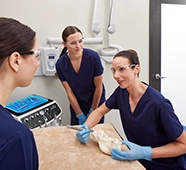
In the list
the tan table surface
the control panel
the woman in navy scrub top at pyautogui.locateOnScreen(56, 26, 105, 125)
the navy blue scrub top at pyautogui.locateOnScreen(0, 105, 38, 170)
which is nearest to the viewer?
the navy blue scrub top at pyautogui.locateOnScreen(0, 105, 38, 170)

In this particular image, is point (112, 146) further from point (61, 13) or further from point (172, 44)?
point (172, 44)

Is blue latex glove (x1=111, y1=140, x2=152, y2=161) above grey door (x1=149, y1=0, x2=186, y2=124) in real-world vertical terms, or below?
below

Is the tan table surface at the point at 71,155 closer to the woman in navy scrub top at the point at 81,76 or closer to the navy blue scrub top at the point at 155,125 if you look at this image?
the navy blue scrub top at the point at 155,125

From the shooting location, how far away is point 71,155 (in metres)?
0.94

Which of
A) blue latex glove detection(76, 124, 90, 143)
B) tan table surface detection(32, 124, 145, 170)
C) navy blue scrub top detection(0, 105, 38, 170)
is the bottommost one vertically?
tan table surface detection(32, 124, 145, 170)

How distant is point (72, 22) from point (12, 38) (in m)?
1.58

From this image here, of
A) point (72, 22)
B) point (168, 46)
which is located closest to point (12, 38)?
point (72, 22)

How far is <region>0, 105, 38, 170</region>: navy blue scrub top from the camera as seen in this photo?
0.48 meters

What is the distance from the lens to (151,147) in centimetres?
111

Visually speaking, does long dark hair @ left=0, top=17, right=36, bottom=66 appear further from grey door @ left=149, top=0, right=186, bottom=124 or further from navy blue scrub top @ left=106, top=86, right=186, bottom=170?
grey door @ left=149, top=0, right=186, bottom=124

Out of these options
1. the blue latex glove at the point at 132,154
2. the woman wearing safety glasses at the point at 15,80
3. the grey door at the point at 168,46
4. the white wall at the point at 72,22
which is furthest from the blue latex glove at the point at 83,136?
the grey door at the point at 168,46

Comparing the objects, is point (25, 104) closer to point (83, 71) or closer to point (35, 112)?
point (35, 112)

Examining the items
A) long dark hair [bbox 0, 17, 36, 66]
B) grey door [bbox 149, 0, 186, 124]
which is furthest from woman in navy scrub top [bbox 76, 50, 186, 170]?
grey door [bbox 149, 0, 186, 124]

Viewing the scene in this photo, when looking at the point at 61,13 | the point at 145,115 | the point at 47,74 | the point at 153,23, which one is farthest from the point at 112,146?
the point at 153,23
